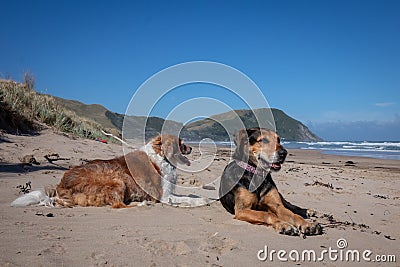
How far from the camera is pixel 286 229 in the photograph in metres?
4.38

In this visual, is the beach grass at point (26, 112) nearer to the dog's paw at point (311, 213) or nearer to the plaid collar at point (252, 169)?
the plaid collar at point (252, 169)

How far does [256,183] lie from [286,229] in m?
1.30

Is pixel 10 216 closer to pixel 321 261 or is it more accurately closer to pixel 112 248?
pixel 112 248

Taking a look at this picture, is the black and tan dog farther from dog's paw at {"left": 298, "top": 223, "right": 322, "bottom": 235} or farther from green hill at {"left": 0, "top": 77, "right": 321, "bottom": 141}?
green hill at {"left": 0, "top": 77, "right": 321, "bottom": 141}

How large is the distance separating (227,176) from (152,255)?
10.2 feet

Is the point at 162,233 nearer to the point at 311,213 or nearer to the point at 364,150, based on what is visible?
the point at 311,213

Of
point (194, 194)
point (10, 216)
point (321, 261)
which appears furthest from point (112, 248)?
point (194, 194)

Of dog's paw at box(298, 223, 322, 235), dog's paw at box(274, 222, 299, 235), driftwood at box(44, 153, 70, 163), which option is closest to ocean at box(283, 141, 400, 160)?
dog's paw at box(298, 223, 322, 235)

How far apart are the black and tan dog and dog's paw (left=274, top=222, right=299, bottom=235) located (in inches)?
6.5

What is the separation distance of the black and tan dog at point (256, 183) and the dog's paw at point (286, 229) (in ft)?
0.54

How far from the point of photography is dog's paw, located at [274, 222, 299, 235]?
4.37 meters

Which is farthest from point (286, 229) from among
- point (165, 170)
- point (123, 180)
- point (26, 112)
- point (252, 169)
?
point (26, 112)

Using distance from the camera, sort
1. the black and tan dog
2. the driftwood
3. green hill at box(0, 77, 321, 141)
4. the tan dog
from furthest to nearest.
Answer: green hill at box(0, 77, 321, 141) → the driftwood → the tan dog → the black and tan dog

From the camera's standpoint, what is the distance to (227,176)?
6094 millimetres
